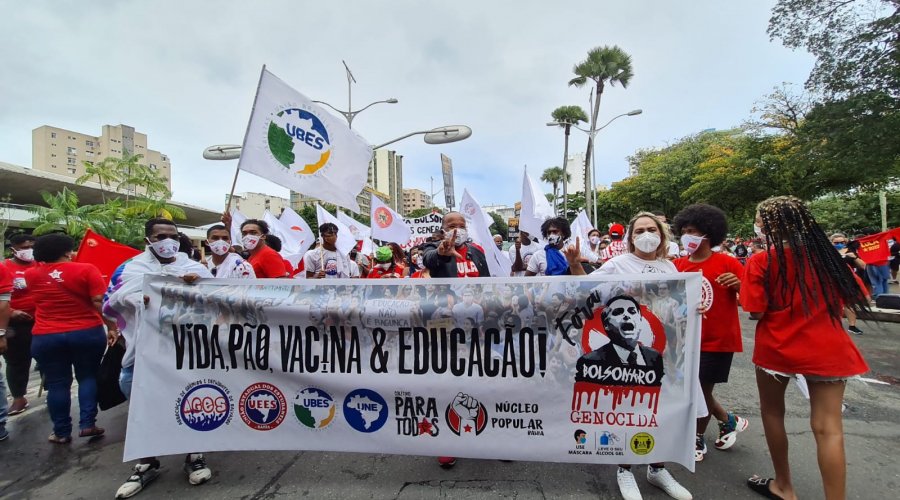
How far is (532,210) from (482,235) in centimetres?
128

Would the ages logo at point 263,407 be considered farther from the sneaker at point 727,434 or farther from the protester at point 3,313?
the sneaker at point 727,434

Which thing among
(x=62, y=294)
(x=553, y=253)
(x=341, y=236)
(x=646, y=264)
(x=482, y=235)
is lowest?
(x=62, y=294)

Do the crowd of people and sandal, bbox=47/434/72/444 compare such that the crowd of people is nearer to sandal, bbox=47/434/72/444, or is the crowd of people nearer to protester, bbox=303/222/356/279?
sandal, bbox=47/434/72/444

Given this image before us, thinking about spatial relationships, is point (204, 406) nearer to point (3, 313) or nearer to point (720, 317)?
point (3, 313)

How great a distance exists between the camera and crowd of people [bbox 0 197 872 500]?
233 cm

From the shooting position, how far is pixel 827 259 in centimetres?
236

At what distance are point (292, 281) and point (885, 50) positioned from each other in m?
13.2

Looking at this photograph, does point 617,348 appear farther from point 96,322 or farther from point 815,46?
point 815,46

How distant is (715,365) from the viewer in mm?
2893

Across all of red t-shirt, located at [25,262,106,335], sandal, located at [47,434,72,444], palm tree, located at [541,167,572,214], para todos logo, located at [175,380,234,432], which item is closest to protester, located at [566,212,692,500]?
para todos logo, located at [175,380,234,432]

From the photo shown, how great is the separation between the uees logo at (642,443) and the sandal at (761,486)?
0.72 m

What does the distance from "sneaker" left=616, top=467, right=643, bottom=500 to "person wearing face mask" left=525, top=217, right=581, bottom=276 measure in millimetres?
2419

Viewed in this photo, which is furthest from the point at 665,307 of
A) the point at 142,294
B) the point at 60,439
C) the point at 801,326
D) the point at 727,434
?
the point at 60,439

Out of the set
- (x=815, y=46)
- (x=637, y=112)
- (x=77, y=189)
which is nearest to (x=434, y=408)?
(x=815, y=46)
